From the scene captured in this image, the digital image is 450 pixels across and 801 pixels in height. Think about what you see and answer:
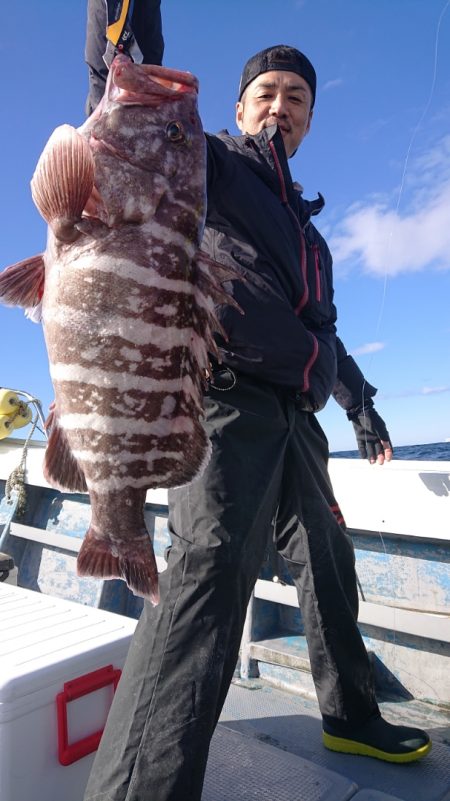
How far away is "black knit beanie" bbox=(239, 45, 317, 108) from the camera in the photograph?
3061 mm

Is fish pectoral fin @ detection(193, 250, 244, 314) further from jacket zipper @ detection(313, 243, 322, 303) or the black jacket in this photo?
jacket zipper @ detection(313, 243, 322, 303)

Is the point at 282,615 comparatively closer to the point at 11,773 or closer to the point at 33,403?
the point at 11,773

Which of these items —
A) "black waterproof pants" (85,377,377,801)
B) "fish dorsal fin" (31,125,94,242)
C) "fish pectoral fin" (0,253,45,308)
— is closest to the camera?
"fish dorsal fin" (31,125,94,242)

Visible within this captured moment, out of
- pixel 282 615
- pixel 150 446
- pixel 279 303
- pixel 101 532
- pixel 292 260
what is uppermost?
pixel 292 260

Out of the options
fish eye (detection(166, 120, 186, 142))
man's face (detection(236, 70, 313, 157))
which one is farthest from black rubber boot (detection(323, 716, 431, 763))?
man's face (detection(236, 70, 313, 157))

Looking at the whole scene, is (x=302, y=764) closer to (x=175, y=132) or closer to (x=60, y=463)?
(x=60, y=463)

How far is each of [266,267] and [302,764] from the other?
7.45ft

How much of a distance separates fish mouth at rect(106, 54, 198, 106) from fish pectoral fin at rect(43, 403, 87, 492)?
0.97m

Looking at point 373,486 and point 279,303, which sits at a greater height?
point 279,303

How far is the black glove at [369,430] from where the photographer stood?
147 inches

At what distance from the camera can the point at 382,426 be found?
3.82 metres

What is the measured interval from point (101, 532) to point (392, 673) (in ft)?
9.86

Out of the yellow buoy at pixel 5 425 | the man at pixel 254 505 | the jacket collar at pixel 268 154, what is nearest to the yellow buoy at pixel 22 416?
the yellow buoy at pixel 5 425

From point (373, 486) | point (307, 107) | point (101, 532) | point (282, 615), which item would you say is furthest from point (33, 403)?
point (101, 532)
